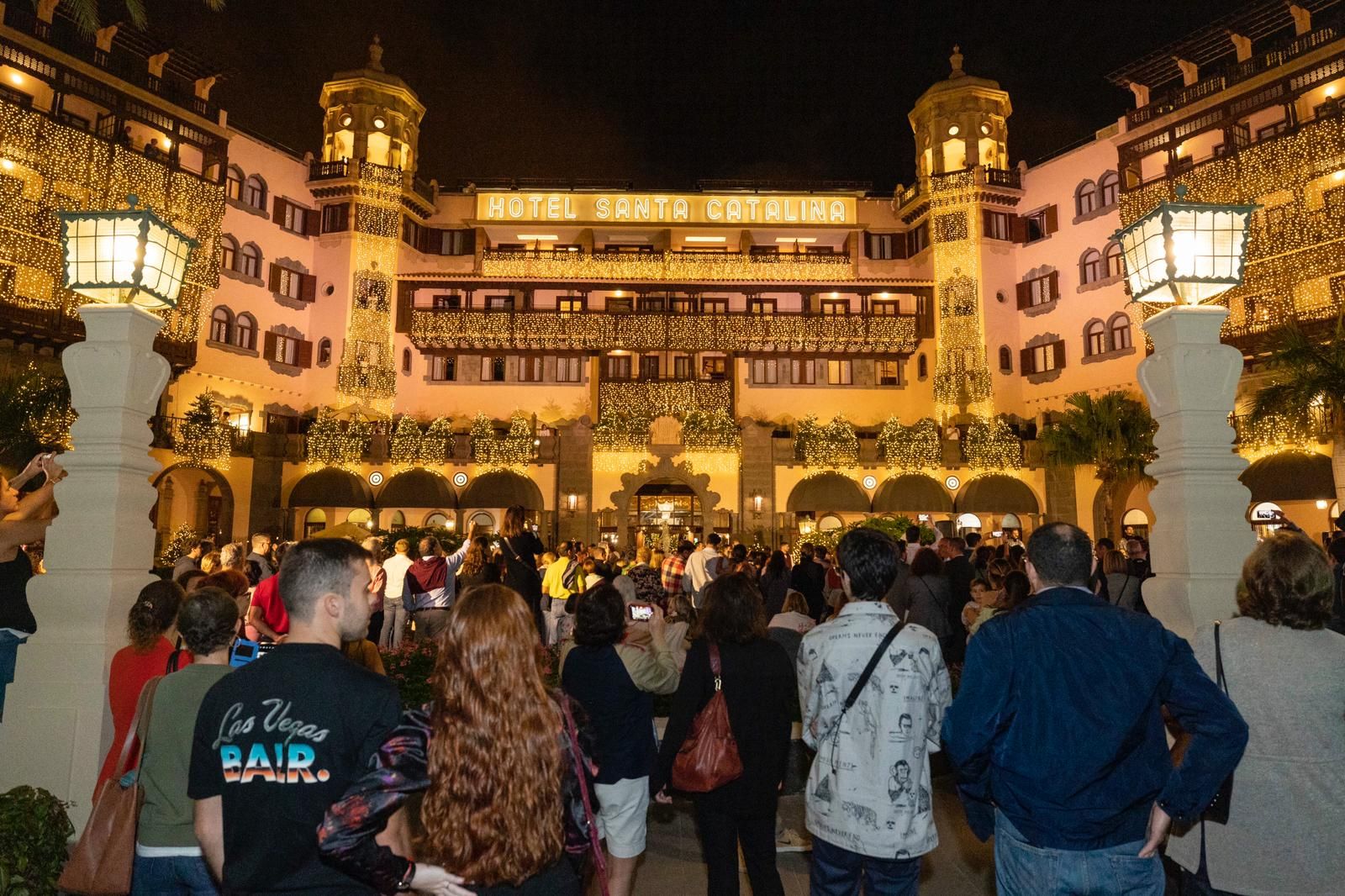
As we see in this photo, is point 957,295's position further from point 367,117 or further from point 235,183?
point 235,183

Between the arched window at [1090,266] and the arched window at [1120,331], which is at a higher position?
the arched window at [1090,266]

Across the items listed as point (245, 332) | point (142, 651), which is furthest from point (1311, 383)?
point (245, 332)

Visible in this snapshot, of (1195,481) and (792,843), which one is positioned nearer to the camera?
(1195,481)

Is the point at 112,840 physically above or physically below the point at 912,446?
below

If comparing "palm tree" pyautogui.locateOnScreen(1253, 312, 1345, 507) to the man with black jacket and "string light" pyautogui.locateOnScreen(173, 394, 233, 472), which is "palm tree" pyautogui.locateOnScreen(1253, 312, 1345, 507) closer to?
the man with black jacket

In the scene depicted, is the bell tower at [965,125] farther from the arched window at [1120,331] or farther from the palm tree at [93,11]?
the palm tree at [93,11]

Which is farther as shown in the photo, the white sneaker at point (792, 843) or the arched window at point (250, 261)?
the arched window at point (250, 261)

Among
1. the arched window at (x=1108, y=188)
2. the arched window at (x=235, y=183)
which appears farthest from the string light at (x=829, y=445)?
the arched window at (x=235, y=183)

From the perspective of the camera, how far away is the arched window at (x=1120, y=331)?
101 feet

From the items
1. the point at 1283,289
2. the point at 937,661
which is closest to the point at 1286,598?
the point at 937,661

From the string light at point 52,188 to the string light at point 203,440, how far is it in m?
2.39

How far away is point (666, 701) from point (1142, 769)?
6.59 meters

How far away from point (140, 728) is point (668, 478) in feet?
95.7

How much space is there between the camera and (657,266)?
36281 millimetres
